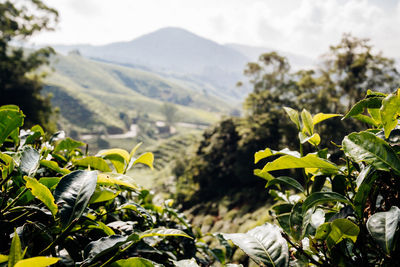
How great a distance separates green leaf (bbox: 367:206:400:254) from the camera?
523 mm

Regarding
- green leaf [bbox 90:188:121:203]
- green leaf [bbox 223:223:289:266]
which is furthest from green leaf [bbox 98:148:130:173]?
green leaf [bbox 223:223:289:266]

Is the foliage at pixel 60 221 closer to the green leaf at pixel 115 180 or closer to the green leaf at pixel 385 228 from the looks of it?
the green leaf at pixel 115 180

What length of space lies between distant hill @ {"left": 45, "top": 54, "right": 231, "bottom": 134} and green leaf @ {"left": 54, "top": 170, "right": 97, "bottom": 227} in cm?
7364

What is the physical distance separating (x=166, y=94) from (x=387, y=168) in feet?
523

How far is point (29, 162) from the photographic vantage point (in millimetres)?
780

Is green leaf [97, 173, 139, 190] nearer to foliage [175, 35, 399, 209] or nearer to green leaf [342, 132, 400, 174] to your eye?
green leaf [342, 132, 400, 174]

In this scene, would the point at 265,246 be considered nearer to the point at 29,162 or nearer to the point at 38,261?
→ the point at 38,261

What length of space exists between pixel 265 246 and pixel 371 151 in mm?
339

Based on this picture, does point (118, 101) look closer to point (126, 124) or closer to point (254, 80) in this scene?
point (126, 124)

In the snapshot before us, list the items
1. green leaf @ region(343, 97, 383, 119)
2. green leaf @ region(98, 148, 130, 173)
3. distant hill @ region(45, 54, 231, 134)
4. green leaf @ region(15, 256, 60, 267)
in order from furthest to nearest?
distant hill @ region(45, 54, 231, 134) < green leaf @ region(98, 148, 130, 173) < green leaf @ region(343, 97, 383, 119) < green leaf @ region(15, 256, 60, 267)

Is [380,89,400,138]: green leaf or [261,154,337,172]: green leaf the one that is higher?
[380,89,400,138]: green leaf

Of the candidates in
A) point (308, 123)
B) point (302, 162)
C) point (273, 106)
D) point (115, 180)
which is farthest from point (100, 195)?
point (273, 106)

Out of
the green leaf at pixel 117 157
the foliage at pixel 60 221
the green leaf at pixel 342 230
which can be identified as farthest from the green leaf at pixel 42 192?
the green leaf at pixel 342 230

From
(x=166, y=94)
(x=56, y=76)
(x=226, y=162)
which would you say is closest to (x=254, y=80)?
(x=226, y=162)
